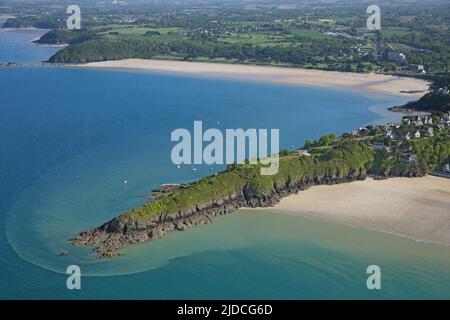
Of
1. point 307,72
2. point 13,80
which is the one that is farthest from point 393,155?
point 13,80

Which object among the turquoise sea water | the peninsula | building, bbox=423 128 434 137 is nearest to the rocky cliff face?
the peninsula

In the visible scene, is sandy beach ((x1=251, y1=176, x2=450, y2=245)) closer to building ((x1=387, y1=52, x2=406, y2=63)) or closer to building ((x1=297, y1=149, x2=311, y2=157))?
building ((x1=297, y1=149, x2=311, y2=157))

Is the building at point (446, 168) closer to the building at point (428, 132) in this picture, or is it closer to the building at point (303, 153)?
the building at point (428, 132)

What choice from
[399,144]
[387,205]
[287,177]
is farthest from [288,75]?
[387,205]

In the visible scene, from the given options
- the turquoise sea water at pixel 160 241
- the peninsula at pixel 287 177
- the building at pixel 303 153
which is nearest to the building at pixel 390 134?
the peninsula at pixel 287 177

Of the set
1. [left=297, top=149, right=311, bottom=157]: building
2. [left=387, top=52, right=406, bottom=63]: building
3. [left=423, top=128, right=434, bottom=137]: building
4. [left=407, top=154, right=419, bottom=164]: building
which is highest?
[left=387, top=52, right=406, bottom=63]: building
